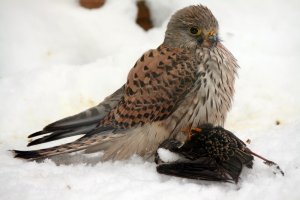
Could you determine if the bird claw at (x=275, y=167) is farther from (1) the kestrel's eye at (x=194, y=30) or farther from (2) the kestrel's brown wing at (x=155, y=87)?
(1) the kestrel's eye at (x=194, y=30)

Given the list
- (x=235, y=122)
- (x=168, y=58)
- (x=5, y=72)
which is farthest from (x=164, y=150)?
(x=5, y=72)

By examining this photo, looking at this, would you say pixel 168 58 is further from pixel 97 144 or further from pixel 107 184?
pixel 107 184

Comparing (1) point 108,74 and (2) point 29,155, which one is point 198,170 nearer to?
(2) point 29,155

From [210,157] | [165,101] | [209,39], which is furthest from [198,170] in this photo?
[209,39]

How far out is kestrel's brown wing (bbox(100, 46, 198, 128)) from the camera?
11.8 feet

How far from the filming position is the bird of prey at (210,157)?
3152mm

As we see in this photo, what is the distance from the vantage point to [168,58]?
12.3 feet

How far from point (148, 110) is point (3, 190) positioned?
112 cm

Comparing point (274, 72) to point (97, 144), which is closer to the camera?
point (97, 144)

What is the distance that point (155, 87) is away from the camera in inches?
143

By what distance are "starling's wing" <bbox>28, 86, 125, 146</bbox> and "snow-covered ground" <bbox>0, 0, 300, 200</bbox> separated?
23 centimetres

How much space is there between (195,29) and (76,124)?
3.61 ft

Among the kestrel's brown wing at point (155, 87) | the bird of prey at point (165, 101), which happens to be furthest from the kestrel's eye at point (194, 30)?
the kestrel's brown wing at point (155, 87)

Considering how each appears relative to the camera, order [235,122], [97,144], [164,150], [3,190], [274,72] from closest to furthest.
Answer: [3,190]
[164,150]
[97,144]
[235,122]
[274,72]
